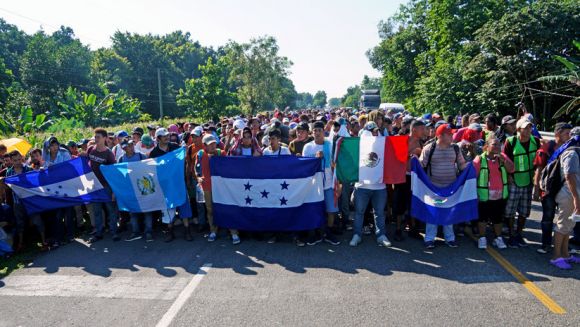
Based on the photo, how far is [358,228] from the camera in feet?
23.5

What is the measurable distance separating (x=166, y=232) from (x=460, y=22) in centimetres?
2719

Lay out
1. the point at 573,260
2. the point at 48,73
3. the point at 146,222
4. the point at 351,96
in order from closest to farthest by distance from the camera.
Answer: the point at 573,260 < the point at 146,222 < the point at 48,73 < the point at 351,96

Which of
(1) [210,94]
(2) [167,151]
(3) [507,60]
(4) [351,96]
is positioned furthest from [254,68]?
(4) [351,96]

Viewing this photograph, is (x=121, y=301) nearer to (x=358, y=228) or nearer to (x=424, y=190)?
(x=358, y=228)

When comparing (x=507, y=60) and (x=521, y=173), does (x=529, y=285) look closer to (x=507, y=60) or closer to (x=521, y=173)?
(x=521, y=173)

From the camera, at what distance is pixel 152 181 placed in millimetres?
7730

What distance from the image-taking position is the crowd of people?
20.6ft

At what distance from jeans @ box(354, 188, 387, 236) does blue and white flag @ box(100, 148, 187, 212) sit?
3.19 metres

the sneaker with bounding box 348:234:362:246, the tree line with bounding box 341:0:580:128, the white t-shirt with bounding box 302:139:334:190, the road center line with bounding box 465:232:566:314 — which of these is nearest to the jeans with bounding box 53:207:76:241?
the white t-shirt with bounding box 302:139:334:190

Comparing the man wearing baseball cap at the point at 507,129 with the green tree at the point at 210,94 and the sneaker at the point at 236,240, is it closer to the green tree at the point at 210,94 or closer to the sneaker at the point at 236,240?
the sneaker at the point at 236,240

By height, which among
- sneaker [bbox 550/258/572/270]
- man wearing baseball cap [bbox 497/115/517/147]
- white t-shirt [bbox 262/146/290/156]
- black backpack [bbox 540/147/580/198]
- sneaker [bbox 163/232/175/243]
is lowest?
sneaker [bbox 163/232/175/243]

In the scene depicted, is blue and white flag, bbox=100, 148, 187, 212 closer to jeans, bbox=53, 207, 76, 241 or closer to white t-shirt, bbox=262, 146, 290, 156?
jeans, bbox=53, 207, 76, 241

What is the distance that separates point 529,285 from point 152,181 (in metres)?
6.23

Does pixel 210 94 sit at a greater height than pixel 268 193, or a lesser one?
greater
